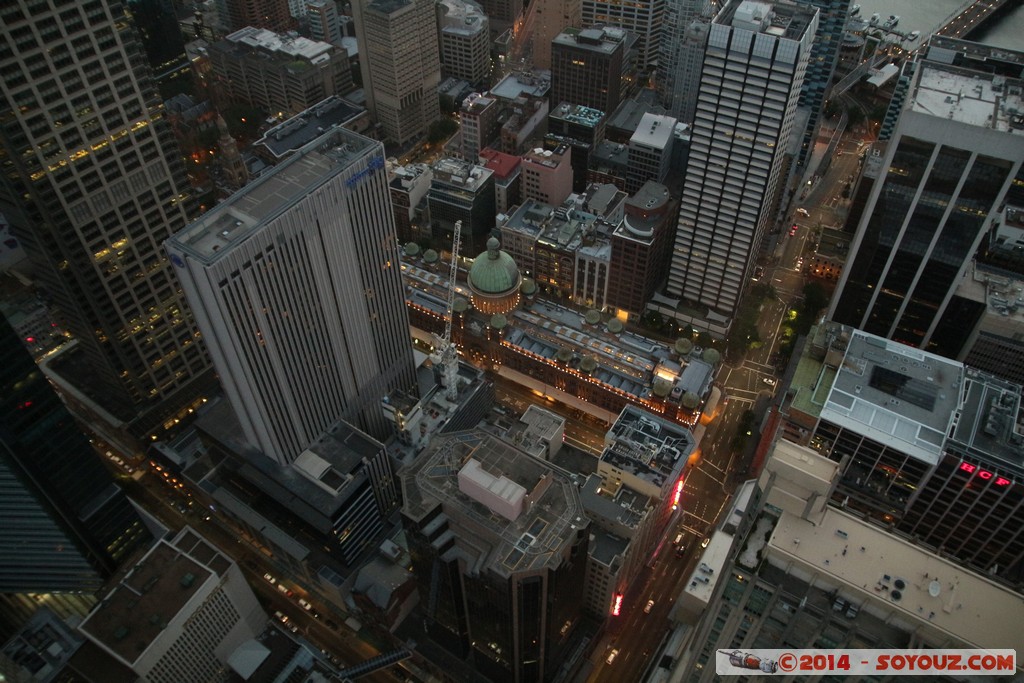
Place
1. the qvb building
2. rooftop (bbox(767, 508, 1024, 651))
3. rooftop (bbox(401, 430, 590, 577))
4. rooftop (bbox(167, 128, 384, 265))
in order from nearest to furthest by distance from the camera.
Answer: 1. rooftop (bbox(767, 508, 1024, 651))
2. rooftop (bbox(401, 430, 590, 577))
3. the qvb building
4. rooftop (bbox(167, 128, 384, 265))

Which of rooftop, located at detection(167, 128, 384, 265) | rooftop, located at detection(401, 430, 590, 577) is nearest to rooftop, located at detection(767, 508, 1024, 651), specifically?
rooftop, located at detection(401, 430, 590, 577)

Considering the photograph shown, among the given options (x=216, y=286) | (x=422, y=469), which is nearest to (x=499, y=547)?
(x=422, y=469)

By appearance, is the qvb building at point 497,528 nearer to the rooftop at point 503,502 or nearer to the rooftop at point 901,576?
the rooftop at point 503,502

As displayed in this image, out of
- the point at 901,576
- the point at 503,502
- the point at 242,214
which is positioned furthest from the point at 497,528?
the point at 242,214

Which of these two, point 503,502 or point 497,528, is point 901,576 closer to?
point 503,502

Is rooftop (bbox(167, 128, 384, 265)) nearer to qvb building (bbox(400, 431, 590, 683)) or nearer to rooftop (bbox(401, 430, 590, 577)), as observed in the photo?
qvb building (bbox(400, 431, 590, 683))

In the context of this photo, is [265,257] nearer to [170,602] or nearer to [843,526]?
[170,602]

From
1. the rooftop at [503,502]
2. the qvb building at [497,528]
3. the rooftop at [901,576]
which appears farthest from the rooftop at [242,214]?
the rooftop at [901,576]
